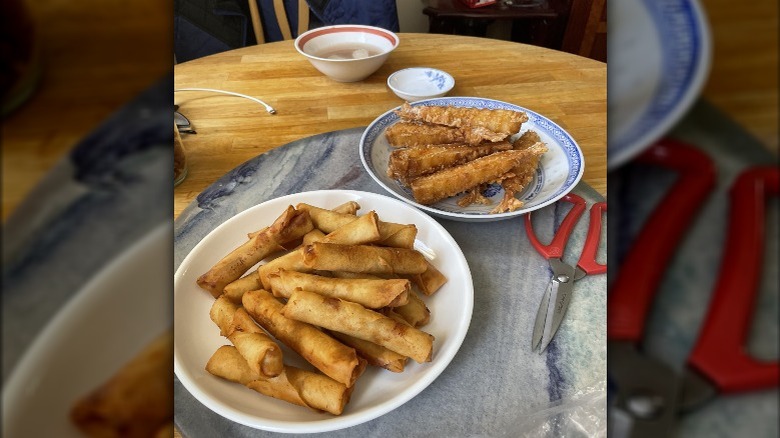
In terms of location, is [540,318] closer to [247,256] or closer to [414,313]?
[414,313]

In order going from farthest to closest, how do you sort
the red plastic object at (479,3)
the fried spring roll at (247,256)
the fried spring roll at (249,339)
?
the red plastic object at (479,3) < the fried spring roll at (247,256) < the fried spring roll at (249,339)

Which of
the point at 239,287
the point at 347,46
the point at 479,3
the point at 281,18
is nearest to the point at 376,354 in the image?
the point at 239,287

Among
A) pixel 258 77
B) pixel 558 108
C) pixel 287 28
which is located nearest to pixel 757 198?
pixel 558 108

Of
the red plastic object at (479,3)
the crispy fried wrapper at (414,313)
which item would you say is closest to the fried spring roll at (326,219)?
the crispy fried wrapper at (414,313)

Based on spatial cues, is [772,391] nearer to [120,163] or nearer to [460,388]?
[120,163]

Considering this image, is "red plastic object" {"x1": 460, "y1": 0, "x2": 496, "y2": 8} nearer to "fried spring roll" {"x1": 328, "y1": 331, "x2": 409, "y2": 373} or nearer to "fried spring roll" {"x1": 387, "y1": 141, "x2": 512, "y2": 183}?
"fried spring roll" {"x1": 387, "y1": 141, "x2": 512, "y2": 183}

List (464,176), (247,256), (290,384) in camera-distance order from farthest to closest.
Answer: (464,176)
(247,256)
(290,384)

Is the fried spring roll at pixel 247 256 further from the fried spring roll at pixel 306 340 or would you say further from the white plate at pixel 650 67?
the white plate at pixel 650 67
